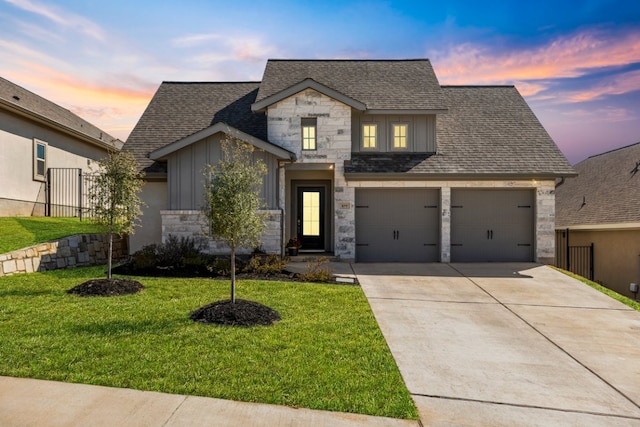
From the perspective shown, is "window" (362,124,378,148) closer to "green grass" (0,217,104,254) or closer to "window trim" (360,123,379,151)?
"window trim" (360,123,379,151)

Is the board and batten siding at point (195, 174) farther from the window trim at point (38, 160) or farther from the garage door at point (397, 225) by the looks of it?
the window trim at point (38, 160)

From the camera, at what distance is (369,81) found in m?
16.4

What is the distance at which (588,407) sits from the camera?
430 cm

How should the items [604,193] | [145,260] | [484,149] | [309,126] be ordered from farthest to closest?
[604,193], [484,149], [309,126], [145,260]

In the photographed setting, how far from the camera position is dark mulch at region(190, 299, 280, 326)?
6.46 metres

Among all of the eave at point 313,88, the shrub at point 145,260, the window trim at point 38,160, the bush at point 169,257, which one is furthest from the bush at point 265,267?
the window trim at point 38,160

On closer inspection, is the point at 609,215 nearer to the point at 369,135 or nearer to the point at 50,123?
the point at 369,135

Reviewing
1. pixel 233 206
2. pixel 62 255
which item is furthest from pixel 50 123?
pixel 233 206

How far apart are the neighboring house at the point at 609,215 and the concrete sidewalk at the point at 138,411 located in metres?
16.7

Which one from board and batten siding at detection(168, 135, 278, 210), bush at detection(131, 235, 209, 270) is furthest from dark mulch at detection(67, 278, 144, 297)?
board and batten siding at detection(168, 135, 278, 210)

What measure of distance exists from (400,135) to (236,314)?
34.8ft

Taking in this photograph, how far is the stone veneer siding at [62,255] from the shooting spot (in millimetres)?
10102

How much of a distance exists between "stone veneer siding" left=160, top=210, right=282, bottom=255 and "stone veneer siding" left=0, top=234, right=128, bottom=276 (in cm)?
223

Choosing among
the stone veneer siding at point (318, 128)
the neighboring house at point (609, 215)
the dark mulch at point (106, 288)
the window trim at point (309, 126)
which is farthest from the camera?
the neighboring house at point (609, 215)
